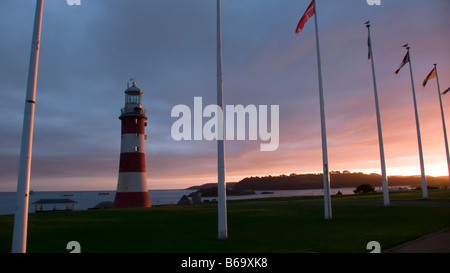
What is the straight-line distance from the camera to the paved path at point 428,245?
8.78 m

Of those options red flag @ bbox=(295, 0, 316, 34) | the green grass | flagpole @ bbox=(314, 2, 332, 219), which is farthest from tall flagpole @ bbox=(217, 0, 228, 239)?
red flag @ bbox=(295, 0, 316, 34)

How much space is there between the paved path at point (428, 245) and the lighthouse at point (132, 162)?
25.0 metres

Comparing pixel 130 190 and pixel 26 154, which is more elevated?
pixel 26 154

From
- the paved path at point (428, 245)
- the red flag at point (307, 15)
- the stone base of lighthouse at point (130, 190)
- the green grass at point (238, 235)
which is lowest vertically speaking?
the green grass at point (238, 235)

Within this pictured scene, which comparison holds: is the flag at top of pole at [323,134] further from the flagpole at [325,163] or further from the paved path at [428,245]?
the paved path at [428,245]

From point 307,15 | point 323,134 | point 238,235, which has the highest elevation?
point 307,15

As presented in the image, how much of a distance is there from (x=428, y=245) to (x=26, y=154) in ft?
40.4

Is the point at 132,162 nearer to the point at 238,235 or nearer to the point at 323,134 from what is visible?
the point at 323,134

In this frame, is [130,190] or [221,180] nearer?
[221,180]

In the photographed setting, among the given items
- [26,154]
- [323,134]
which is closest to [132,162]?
[323,134]

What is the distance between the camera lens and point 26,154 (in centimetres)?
864

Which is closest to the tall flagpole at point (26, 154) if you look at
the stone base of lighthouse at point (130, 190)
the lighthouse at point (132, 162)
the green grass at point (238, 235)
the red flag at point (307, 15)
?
the green grass at point (238, 235)
